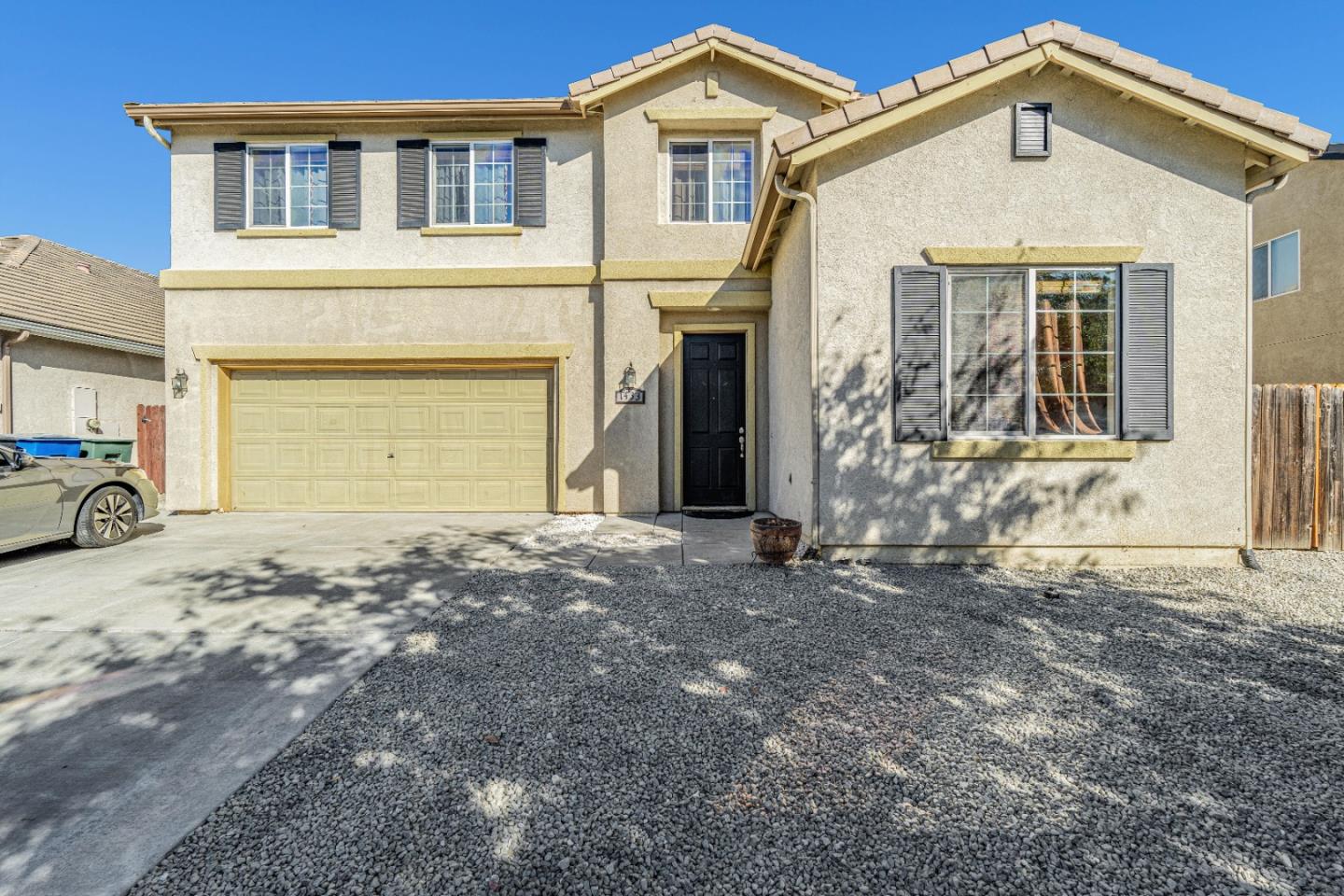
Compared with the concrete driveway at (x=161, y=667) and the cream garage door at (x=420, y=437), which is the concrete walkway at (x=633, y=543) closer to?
the concrete driveway at (x=161, y=667)

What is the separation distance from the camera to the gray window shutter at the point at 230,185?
9.33 metres

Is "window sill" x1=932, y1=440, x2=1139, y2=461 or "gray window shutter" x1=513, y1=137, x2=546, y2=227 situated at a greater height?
"gray window shutter" x1=513, y1=137, x2=546, y2=227

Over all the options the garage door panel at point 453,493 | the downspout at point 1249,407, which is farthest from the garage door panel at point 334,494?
the downspout at point 1249,407

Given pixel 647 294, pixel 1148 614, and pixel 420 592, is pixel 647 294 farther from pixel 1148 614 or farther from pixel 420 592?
pixel 1148 614

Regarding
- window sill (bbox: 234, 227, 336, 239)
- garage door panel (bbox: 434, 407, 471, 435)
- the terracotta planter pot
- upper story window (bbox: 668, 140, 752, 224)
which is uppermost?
upper story window (bbox: 668, 140, 752, 224)

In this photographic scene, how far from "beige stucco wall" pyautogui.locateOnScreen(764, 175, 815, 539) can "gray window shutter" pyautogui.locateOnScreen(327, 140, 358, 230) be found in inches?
251

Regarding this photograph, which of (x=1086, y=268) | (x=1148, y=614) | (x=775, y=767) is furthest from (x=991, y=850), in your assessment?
(x=1086, y=268)

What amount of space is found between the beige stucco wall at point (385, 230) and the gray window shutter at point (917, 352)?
503 cm

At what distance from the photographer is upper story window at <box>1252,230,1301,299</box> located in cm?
1182

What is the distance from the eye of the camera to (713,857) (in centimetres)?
207

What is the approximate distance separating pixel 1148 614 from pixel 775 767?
→ 3.71m

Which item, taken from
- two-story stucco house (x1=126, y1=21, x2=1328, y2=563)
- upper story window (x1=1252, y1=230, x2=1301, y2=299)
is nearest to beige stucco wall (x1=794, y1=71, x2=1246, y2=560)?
two-story stucco house (x1=126, y1=21, x2=1328, y2=563)

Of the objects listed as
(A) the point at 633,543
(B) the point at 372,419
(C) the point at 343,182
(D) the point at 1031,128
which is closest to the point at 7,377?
(B) the point at 372,419

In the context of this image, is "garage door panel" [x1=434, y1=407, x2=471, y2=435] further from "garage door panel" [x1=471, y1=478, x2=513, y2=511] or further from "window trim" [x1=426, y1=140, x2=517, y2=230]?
"window trim" [x1=426, y1=140, x2=517, y2=230]
